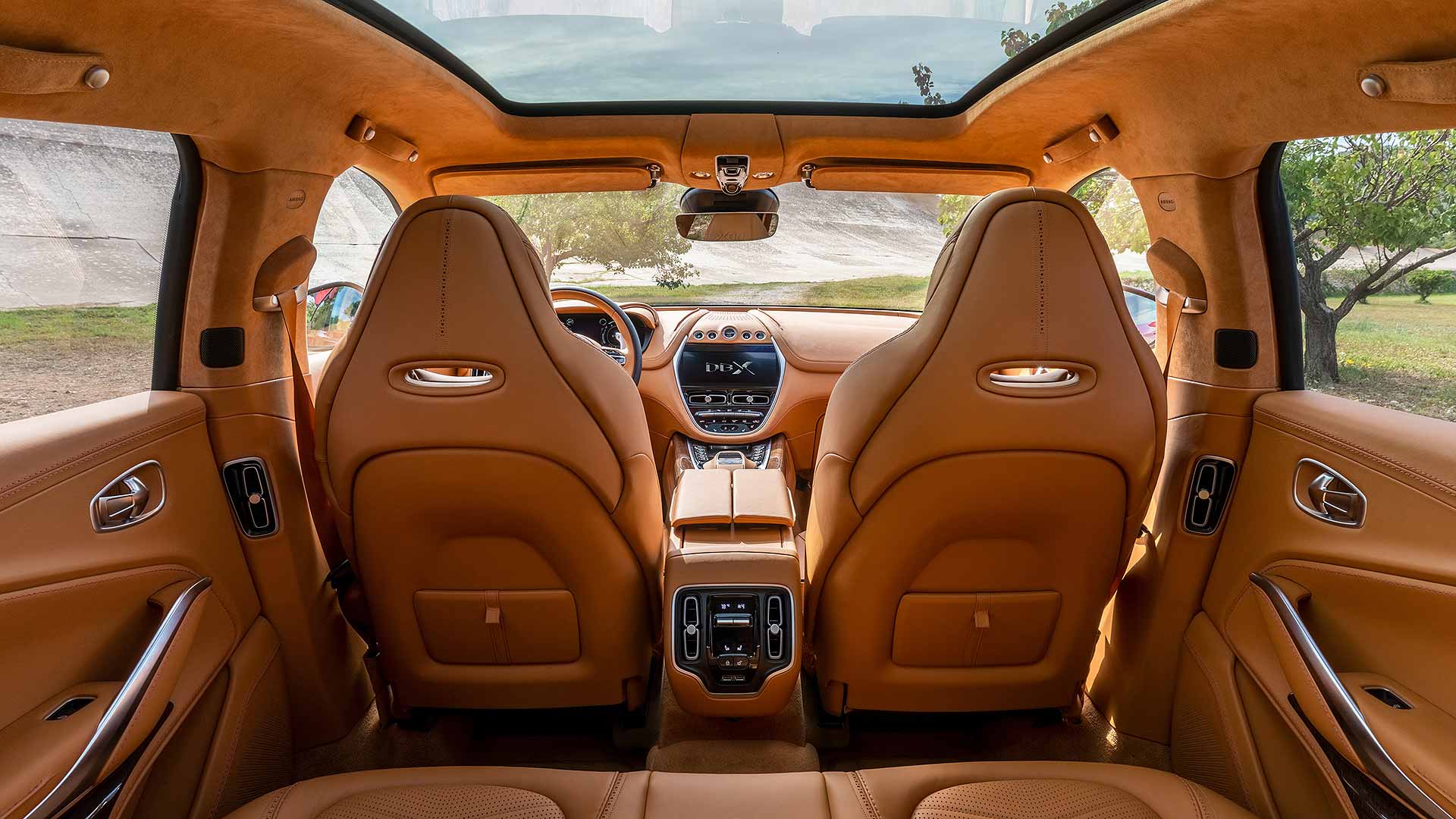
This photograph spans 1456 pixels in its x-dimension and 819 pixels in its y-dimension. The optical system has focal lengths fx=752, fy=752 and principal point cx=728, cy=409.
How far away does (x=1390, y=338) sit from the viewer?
1.93 m

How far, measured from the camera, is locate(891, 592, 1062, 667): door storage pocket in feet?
6.45

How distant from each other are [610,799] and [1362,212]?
2.34m

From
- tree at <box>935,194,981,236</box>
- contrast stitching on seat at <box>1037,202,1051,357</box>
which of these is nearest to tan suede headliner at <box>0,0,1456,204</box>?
contrast stitching on seat at <box>1037,202,1051,357</box>

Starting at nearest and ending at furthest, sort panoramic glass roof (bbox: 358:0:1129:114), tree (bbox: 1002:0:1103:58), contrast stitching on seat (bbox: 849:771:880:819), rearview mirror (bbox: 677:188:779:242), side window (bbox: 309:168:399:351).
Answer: contrast stitching on seat (bbox: 849:771:880:819), tree (bbox: 1002:0:1103:58), panoramic glass roof (bbox: 358:0:1129:114), side window (bbox: 309:168:399:351), rearview mirror (bbox: 677:188:779:242)

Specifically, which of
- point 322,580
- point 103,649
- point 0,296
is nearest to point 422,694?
point 322,580

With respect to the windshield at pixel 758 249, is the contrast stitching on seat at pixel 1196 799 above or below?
below

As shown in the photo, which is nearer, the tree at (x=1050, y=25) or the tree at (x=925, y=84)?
the tree at (x=1050, y=25)

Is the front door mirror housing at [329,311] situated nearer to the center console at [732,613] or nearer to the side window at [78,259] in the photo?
the side window at [78,259]

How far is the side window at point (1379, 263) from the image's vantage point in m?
1.78

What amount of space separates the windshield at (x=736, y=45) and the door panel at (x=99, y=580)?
1.23m

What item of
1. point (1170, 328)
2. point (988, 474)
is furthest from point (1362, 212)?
point (988, 474)

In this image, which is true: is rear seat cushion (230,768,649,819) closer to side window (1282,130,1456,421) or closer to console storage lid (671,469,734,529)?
console storage lid (671,469,734,529)

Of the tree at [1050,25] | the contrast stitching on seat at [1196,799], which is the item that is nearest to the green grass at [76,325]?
the tree at [1050,25]

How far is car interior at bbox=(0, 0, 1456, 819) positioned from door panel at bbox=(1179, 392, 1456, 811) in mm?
11
